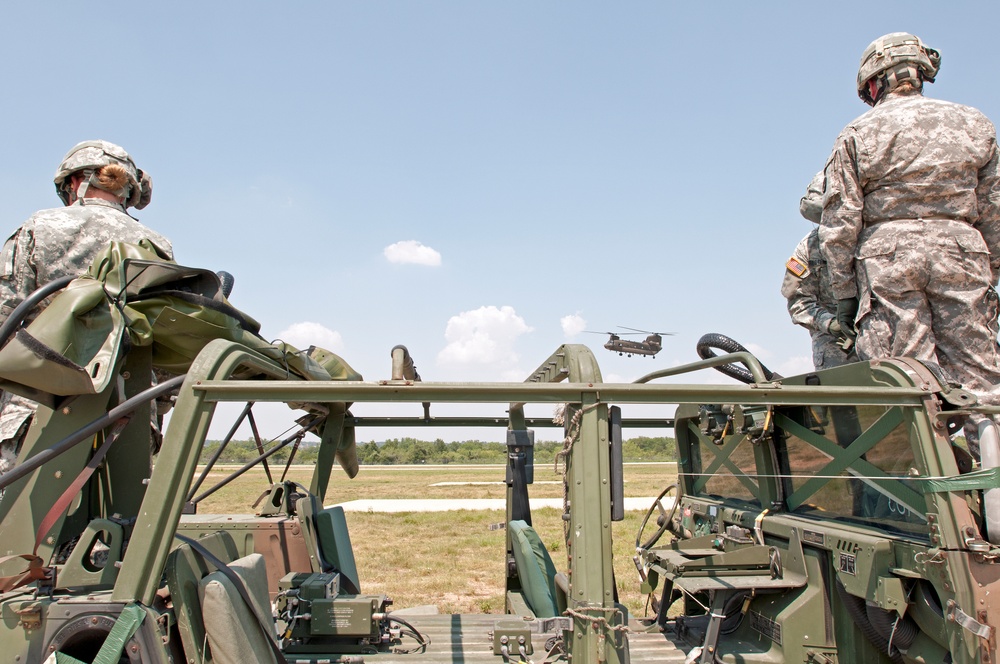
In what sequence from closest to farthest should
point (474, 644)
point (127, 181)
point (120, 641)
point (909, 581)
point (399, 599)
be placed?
point (120, 641), point (909, 581), point (474, 644), point (127, 181), point (399, 599)

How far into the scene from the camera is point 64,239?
3.84m

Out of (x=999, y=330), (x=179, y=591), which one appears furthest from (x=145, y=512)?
(x=999, y=330)

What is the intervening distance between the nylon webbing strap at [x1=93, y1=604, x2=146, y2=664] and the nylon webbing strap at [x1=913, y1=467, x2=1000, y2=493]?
2582mm

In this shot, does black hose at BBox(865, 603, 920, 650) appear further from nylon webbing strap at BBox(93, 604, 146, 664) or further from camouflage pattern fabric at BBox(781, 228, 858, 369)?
nylon webbing strap at BBox(93, 604, 146, 664)

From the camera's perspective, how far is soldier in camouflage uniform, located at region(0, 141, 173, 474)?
140 inches

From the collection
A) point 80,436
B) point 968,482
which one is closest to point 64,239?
point 80,436

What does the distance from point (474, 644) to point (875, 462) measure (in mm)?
1978

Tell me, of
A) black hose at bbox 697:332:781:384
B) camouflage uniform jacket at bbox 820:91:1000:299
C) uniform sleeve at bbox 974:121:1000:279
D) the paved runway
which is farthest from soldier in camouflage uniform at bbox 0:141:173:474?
the paved runway

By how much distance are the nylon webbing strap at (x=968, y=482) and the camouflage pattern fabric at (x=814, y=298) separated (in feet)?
7.74

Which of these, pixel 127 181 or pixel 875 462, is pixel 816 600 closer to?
pixel 875 462

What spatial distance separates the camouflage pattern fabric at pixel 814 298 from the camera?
15.8 feet

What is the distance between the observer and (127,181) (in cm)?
434

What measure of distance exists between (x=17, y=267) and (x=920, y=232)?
4.81 m

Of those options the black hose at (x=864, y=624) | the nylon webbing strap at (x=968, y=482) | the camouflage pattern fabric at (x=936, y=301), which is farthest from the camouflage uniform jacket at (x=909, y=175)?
the nylon webbing strap at (x=968, y=482)
